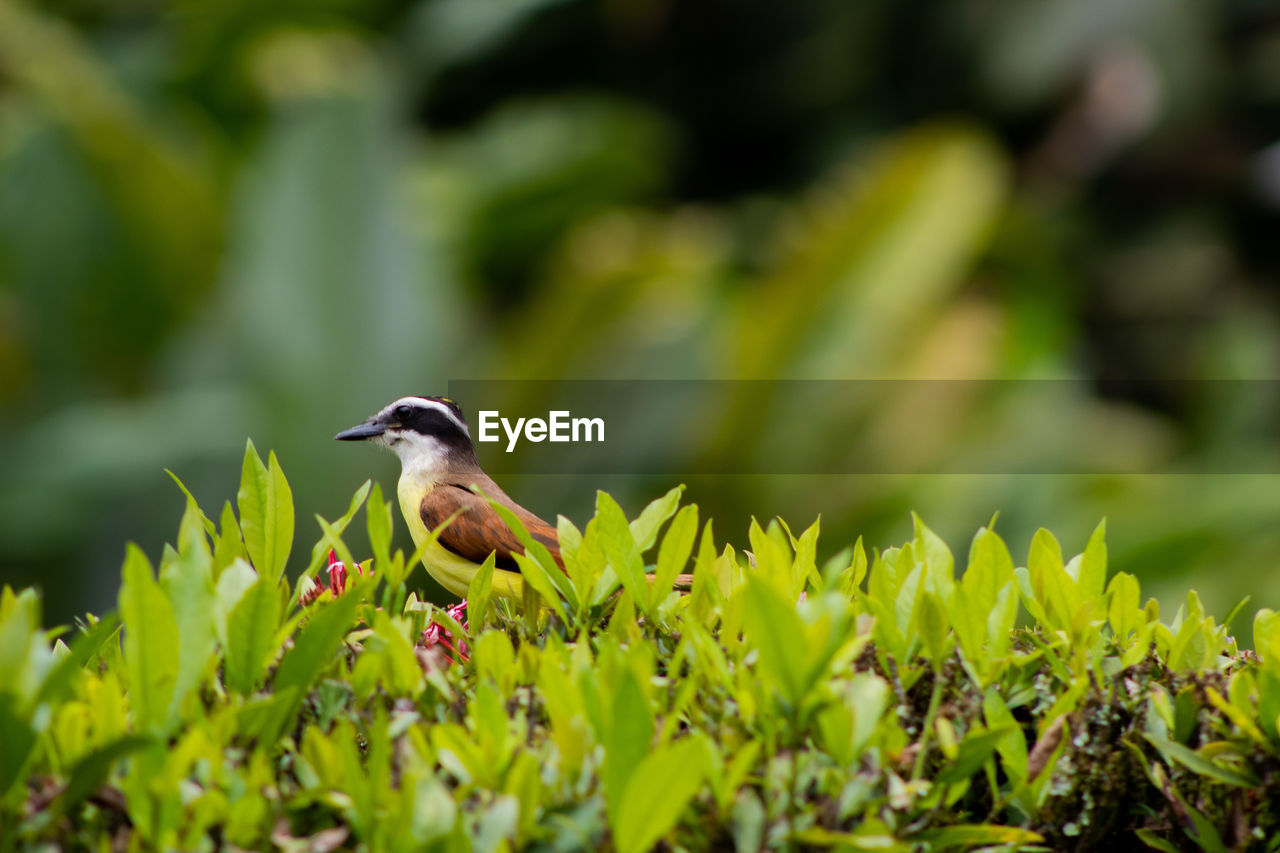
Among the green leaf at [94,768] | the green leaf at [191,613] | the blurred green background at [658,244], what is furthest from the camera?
the blurred green background at [658,244]

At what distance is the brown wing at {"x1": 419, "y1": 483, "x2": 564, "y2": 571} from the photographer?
1185mm

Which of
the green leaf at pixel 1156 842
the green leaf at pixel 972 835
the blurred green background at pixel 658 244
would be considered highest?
the blurred green background at pixel 658 244

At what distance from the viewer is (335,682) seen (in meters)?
0.90

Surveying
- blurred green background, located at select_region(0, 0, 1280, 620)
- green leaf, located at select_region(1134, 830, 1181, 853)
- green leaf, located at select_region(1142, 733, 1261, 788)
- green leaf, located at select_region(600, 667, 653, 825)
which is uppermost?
blurred green background, located at select_region(0, 0, 1280, 620)

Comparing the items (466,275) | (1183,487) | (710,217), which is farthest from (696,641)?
(710,217)

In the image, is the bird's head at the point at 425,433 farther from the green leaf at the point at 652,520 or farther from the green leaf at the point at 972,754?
the green leaf at the point at 972,754

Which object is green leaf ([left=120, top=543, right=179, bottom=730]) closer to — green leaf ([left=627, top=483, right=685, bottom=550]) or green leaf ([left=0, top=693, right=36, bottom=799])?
green leaf ([left=0, top=693, right=36, bottom=799])

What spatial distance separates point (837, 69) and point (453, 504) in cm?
559

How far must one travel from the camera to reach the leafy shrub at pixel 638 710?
76 cm

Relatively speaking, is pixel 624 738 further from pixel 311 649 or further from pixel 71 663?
pixel 71 663

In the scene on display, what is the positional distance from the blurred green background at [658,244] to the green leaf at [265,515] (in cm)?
232

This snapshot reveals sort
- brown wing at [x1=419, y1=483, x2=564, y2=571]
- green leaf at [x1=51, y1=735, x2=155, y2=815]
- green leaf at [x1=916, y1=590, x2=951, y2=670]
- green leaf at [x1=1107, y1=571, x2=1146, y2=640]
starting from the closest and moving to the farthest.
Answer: green leaf at [x1=51, y1=735, x2=155, y2=815] → green leaf at [x1=916, y1=590, x2=951, y2=670] → green leaf at [x1=1107, y1=571, x2=1146, y2=640] → brown wing at [x1=419, y1=483, x2=564, y2=571]

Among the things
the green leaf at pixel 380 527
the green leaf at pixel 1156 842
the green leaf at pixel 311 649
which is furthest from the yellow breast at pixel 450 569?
the green leaf at pixel 1156 842

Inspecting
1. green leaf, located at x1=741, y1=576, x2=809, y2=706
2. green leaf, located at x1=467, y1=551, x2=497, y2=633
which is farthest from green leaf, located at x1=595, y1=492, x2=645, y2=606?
green leaf, located at x1=741, y1=576, x2=809, y2=706
